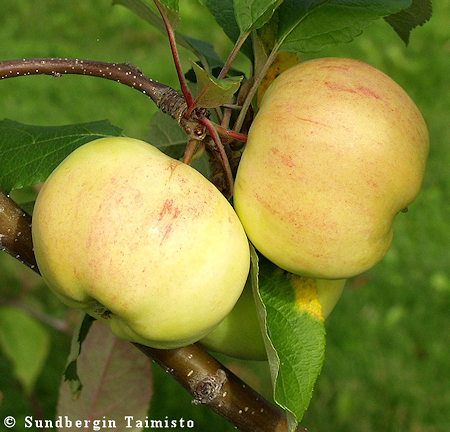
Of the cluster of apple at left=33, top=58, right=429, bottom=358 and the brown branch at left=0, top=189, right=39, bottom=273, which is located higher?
the cluster of apple at left=33, top=58, right=429, bottom=358

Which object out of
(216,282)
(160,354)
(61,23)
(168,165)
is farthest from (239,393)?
(61,23)

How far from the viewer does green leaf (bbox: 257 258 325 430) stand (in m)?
0.73

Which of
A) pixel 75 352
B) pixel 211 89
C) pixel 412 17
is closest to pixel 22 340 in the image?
pixel 75 352

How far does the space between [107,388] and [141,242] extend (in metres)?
0.53

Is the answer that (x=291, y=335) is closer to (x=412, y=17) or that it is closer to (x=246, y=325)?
(x=246, y=325)

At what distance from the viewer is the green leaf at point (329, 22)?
791 mm

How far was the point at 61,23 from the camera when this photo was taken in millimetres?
3258

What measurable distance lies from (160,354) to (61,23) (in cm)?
290

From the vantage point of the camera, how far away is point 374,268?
8.61 ft

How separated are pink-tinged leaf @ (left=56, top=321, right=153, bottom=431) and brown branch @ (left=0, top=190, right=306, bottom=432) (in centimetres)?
22

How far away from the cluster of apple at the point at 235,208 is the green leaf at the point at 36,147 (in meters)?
0.10

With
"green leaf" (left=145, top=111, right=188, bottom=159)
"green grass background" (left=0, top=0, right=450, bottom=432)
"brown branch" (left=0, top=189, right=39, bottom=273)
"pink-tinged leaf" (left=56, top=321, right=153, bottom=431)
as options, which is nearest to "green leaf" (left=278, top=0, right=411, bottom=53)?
"green leaf" (left=145, top=111, right=188, bottom=159)

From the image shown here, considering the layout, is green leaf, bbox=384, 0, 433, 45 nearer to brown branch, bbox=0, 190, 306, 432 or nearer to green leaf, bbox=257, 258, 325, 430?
green leaf, bbox=257, 258, 325, 430

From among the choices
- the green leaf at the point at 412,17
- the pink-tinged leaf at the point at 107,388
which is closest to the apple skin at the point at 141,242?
the pink-tinged leaf at the point at 107,388
